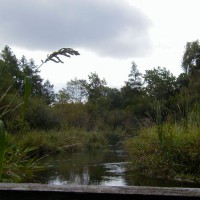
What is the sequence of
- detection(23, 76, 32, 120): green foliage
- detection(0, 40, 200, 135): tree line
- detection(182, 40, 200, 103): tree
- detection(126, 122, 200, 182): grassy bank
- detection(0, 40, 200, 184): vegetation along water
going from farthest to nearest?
detection(182, 40, 200, 103): tree
detection(0, 40, 200, 135): tree line
detection(126, 122, 200, 182): grassy bank
detection(0, 40, 200, 184): vegetation along water
detection(23, 76, 32, 120): green foliage

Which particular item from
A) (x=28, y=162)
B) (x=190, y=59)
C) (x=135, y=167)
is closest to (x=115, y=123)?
(x=190, y=59)

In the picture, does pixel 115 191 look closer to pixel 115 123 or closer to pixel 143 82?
pixel 115 123

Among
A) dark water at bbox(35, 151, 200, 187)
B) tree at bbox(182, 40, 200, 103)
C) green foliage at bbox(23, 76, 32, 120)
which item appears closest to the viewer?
green foliage at bbox(23, 76, 32, 120)

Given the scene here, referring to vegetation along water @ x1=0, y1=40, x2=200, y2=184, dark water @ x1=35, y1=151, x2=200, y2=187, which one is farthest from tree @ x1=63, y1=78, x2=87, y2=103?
dark water @ x1=35, y1=151, x2=200, y2=187

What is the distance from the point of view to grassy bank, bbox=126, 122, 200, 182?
813 cm

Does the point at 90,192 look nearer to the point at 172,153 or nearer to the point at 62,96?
the point at 172,153

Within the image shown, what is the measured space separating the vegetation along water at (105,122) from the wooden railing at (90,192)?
0.55 feet

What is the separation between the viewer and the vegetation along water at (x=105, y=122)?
2998 millimetres

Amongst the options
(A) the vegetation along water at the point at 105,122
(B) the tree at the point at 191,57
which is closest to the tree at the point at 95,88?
(A) the vegetation along water at the point at 105,122

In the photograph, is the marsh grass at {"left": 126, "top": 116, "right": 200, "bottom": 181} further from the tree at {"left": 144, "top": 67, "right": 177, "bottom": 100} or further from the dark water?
the tree at {"left": 144, "top": 67, "right": 177, "bottom": 100}

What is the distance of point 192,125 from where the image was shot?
8852mm

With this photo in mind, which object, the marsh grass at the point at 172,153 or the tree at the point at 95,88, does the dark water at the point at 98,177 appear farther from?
the tree at the point at 95,88

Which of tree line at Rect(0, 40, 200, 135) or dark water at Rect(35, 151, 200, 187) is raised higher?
tree line at Rect(0, 40, 200, 135)

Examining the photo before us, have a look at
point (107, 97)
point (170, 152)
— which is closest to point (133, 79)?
point (107, 97)
